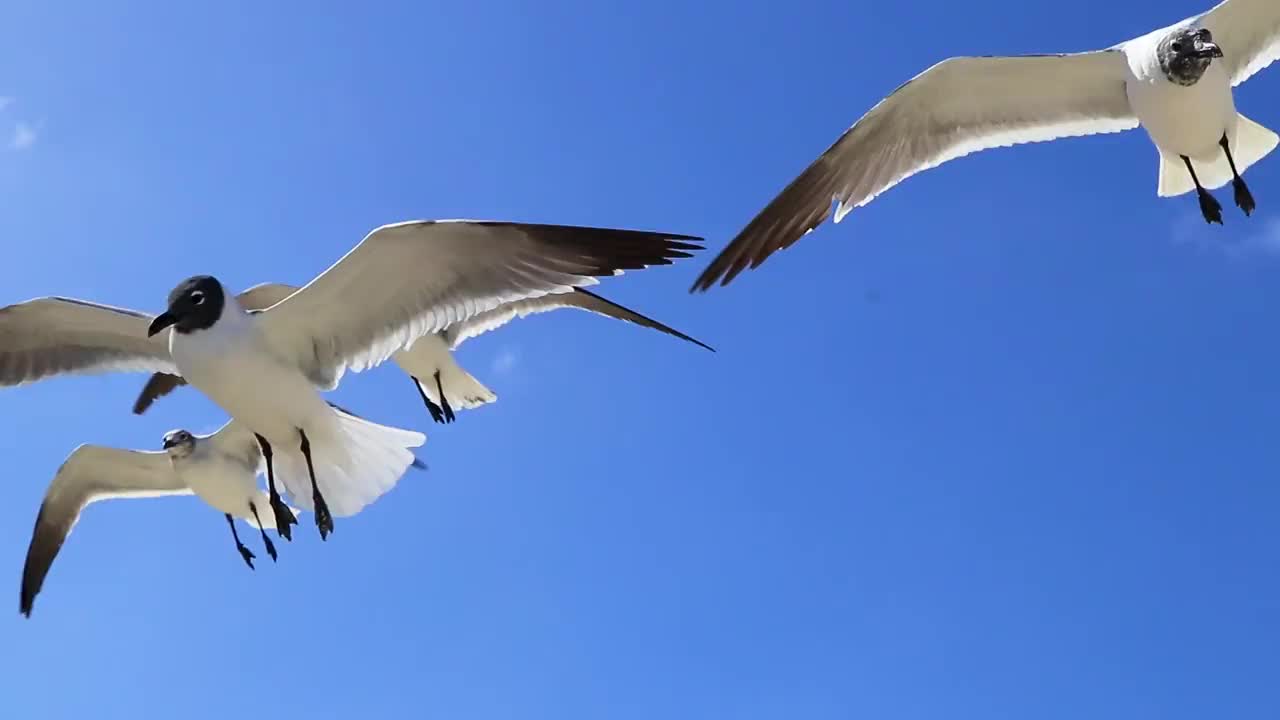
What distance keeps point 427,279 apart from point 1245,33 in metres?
3.41

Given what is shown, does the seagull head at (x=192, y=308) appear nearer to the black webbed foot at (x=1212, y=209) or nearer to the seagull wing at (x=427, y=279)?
the seagull wing at (x=427, y=279)

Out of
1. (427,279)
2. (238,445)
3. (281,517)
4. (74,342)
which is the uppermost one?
(238,445)

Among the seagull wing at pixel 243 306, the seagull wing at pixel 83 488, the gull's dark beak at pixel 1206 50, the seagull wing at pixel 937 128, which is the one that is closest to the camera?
the gull's dark beak at pixel 1206 50

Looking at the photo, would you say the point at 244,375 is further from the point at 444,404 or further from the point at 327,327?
the point at 444,404

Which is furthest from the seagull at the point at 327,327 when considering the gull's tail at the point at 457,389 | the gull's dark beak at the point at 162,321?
the gull's tail at the point at 457,389

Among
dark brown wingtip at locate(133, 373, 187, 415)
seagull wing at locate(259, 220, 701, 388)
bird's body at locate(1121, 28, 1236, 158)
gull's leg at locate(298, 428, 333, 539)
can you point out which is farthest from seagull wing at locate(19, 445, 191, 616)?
bird's body at locate(1121, 28, 1236, 158)

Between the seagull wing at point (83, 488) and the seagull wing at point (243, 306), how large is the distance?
616 millimetres

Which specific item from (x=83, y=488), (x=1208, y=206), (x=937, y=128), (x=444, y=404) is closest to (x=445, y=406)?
(x=444, y=404)

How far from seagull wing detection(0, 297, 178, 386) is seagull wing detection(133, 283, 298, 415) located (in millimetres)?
2025

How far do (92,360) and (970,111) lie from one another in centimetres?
375

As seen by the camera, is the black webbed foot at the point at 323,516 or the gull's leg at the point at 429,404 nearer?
the black webbed foot at the point at 323,516

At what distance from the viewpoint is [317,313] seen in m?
5.39

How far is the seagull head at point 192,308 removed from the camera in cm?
537

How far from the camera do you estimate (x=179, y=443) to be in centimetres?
723
